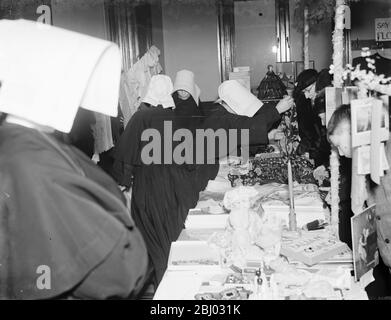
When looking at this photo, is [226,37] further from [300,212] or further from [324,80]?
[300,212]

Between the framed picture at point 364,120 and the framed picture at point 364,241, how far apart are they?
191 millimetres

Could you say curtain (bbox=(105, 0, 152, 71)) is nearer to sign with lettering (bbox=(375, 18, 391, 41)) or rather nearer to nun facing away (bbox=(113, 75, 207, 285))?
nun facing away (bbox=(113, 75, 207, 285))

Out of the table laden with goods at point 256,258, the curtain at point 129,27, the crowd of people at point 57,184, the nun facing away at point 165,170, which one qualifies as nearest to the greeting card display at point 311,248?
the table laden with goods at point 256,258

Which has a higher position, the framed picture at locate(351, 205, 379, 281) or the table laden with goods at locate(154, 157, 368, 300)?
the framed picture at locate(351, 205, 379, 281)

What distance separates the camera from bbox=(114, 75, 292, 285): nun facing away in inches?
105

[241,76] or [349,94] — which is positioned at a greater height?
[241,76]

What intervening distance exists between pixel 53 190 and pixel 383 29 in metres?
3.95

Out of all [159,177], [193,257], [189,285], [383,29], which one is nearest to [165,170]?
[159,177]

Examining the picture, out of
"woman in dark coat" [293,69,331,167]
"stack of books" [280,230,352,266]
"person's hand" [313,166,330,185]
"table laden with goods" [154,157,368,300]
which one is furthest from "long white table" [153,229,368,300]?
"woman in dark coat" [293,69,331,167]

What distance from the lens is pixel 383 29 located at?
4.23m

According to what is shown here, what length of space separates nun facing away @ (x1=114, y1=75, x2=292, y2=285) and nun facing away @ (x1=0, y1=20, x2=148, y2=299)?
1624 millimetres

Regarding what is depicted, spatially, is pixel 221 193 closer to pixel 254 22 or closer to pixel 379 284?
pixel 379 284

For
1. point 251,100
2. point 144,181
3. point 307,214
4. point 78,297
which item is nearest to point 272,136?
point 251,100

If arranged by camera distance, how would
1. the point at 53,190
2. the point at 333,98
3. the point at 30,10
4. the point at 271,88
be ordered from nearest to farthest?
the point at 53,190 < the point at 333,98 < the point at 30,10 < the point at 271,88
